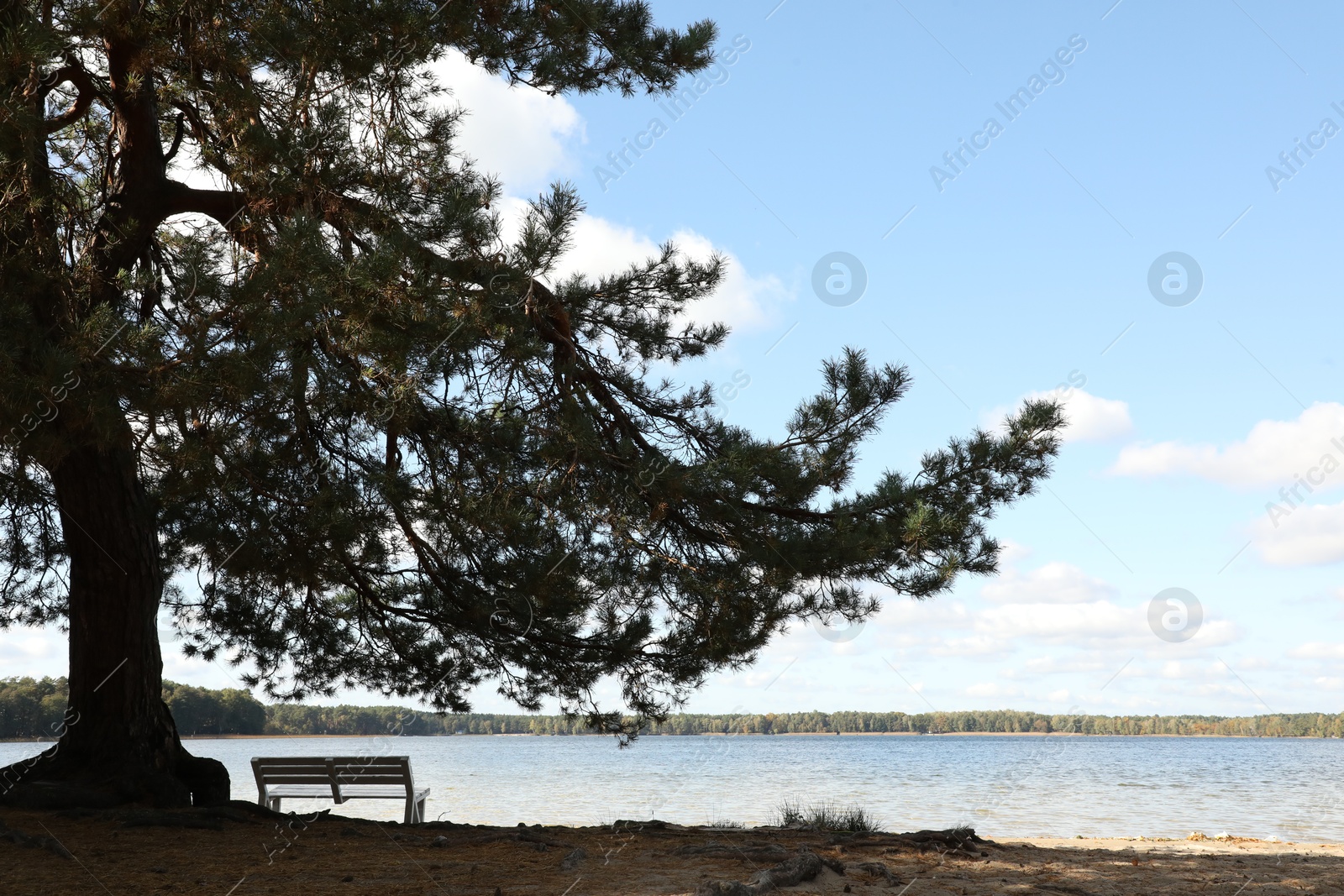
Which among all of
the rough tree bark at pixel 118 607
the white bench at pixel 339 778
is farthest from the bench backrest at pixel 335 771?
the rough tree bark at pixel 118 607

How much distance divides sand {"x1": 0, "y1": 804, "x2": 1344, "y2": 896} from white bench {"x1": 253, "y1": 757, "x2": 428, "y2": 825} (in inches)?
15.0

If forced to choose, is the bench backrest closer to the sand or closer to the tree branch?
the sand

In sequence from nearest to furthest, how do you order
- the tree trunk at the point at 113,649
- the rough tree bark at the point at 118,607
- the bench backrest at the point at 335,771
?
the rough tree bark at the point at 118,607
the tree trunk at the point at 113,649
the bench backrest at the point at 335,771

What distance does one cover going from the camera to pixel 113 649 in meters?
6.87

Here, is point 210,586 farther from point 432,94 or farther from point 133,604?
point 432,94

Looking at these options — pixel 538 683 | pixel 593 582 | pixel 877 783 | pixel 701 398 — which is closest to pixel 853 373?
pixel 701 398

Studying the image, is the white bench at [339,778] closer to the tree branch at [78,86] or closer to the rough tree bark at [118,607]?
the rough tree bark at [118,607]

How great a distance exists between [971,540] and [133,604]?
5.86 meters

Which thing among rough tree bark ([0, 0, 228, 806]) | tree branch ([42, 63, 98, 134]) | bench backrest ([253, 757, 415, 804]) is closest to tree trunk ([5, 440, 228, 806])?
rough tree bark ([0, 0, 228, 806])

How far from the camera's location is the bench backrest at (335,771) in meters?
7.05

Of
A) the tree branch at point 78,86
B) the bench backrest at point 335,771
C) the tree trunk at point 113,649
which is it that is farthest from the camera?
the bench backrest at point 335,771

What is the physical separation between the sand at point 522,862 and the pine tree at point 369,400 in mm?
995

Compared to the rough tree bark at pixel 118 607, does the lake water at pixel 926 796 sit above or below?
below

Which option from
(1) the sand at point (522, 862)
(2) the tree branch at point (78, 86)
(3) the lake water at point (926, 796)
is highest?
(2) the tree branch at point (78, 86)
